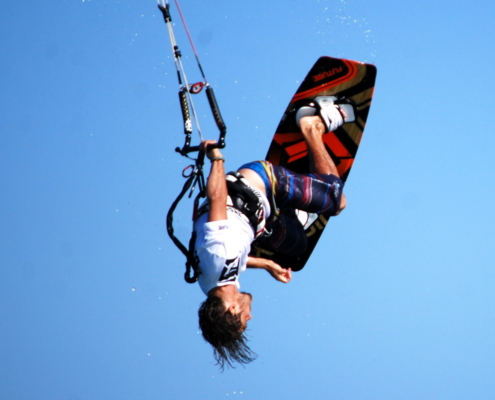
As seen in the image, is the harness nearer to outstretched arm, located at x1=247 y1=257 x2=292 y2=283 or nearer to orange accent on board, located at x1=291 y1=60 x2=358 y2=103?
outstretched arm, located at x1=247 y1=257 x2=292 y2=283

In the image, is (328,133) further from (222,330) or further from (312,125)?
(222,330)

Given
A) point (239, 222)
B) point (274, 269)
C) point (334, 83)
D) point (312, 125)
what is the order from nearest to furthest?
point (239, 222), point (274, 269), point (312, 125), point (334, 83)

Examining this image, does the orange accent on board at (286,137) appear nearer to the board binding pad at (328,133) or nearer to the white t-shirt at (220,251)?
the board binding pad at (328,133)

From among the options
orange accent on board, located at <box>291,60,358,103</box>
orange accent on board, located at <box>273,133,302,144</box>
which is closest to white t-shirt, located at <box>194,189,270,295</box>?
orange accent on board, located at <box>273,133,302,144</box>

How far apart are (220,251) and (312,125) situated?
82.6 inches

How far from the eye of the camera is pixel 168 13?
5559 mm

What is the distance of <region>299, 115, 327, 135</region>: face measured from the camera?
688 cm

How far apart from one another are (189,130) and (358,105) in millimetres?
2459

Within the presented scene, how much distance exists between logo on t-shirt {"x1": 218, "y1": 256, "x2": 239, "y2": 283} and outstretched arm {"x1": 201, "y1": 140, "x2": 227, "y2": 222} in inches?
11.8

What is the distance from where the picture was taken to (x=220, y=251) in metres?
5.24

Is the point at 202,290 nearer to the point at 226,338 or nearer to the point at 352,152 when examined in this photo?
the point at 226,338

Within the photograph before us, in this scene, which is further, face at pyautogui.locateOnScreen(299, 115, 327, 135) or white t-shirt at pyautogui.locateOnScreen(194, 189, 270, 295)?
face at pyautogui.locateOnScreen(299, 115, 327, 135)

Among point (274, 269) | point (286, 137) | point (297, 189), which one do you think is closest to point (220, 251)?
Result: point (274, 269)

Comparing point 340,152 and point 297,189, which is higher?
point 340,152
